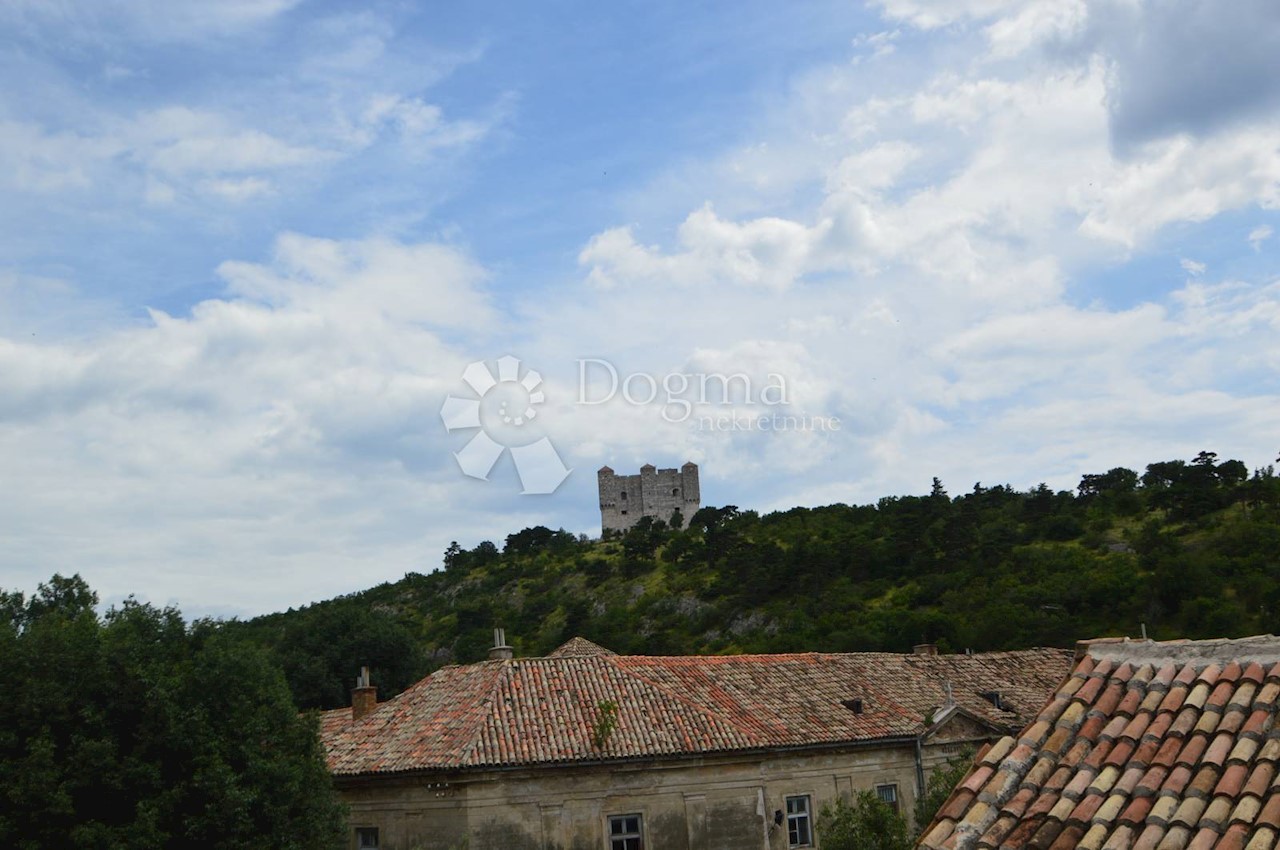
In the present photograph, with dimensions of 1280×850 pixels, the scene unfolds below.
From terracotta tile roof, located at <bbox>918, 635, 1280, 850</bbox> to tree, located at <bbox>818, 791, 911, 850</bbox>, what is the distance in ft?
27.5

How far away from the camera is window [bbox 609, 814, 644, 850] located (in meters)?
22.8

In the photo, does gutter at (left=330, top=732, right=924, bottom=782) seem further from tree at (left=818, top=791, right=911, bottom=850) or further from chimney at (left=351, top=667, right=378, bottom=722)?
tree at (left=818, top=791, right=911, bottom=850)

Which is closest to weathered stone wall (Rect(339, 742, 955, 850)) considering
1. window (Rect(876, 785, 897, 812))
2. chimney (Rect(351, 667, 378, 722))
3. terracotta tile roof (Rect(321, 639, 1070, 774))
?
terracotta tile roof (Rect(321, 639, 1070, 774))

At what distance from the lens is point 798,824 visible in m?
24.4

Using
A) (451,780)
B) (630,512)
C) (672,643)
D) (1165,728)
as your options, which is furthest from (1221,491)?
(630,512)

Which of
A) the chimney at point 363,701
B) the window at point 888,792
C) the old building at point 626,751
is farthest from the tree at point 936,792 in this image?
the chimney at point 363,701

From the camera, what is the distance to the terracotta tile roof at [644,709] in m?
22.9

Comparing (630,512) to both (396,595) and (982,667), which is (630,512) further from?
(982,667)

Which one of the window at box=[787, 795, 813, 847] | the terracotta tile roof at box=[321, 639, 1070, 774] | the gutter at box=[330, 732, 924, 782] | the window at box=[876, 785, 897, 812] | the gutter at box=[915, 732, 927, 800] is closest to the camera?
the gutter at box=[330, 732, 924, 782]

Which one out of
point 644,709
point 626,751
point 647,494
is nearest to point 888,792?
point 644,709

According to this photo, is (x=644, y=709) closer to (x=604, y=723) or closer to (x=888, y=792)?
(x=604, y=723)

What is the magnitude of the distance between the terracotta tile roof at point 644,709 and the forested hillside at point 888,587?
36.7ft

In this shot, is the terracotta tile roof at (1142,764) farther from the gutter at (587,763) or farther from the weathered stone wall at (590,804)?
the weathered stone wall at (590,804)

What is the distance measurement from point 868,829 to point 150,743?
11183mm
